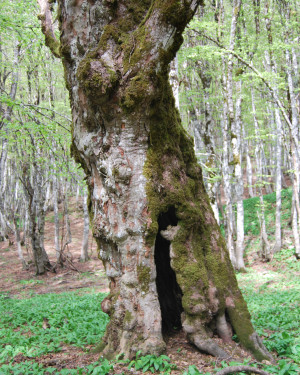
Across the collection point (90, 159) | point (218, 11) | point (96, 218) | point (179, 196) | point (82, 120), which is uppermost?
point (218, 11)

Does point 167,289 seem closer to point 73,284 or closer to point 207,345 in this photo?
point 207,345

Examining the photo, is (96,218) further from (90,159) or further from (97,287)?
(97,287)

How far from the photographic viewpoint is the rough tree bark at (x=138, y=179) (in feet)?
11.5

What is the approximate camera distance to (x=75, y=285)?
12.0 metres

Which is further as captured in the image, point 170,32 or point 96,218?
point 96,218

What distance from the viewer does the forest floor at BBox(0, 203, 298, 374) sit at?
11.7ft

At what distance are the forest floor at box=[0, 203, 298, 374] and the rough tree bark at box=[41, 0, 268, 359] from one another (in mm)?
210

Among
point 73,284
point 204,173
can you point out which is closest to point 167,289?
point 204,173

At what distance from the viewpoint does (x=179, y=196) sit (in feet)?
12.8

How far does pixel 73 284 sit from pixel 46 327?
259 inches

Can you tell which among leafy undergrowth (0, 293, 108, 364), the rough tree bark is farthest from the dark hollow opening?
leafy undergrowth (0, 293, 108, 364)

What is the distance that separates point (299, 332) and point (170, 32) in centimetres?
488

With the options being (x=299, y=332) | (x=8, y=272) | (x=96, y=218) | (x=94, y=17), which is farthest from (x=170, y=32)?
(x=8, y=272)

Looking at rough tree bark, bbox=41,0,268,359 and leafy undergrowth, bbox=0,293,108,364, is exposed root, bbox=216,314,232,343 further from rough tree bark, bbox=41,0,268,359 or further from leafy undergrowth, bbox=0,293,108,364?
leafy undergrowth, bbox=0,293,108,364
